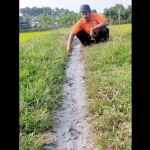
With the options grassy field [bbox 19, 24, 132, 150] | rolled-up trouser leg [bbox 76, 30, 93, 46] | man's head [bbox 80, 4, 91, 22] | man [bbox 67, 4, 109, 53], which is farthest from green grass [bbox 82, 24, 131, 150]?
rolled-up trouser leg [bbox 76, 30, 93, 46]

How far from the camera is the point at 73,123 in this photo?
1797 mm

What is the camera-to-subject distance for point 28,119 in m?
1.66

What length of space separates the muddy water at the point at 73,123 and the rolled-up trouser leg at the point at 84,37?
1.65 metres

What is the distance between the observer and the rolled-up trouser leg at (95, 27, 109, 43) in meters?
4.41

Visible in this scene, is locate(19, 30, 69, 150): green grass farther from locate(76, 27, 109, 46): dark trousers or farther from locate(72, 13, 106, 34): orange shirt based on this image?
locate(76, 27, 109, 46): dark trousers

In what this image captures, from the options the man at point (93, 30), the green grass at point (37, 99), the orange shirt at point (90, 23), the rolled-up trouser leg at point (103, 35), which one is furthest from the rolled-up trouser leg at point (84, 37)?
the green grass at point (37, 99)

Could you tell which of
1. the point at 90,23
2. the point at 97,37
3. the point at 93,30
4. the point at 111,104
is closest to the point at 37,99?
the point at 111,104

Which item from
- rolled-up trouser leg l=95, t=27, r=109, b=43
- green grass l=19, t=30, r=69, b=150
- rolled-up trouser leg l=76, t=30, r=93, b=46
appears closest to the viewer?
green grass l=19, t=30, r=69, b=150

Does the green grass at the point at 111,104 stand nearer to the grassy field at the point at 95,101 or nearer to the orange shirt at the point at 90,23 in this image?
the grassy field at the point at 95,101

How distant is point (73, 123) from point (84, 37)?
280 centimetres

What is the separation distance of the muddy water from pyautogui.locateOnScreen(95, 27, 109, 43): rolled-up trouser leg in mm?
1789
